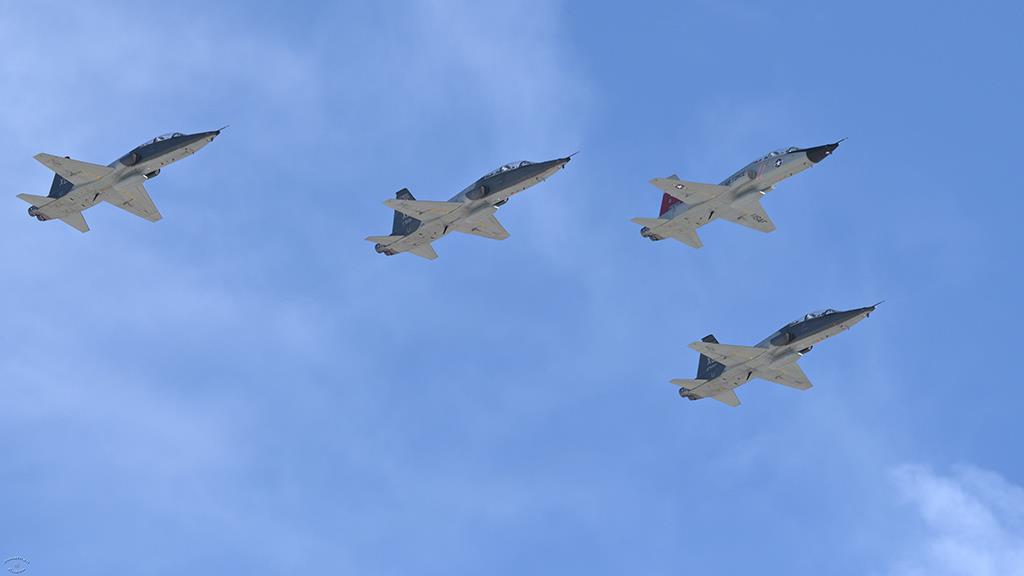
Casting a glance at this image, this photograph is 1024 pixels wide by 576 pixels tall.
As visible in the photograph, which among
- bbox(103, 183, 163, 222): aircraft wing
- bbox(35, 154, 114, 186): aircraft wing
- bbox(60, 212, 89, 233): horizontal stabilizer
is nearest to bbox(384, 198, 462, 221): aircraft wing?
bbox(103, 183, 163, 222): aircraft wing

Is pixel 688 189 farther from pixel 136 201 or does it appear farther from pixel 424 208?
pixel 136 201

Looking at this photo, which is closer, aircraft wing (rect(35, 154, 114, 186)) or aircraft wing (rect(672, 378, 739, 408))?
aircraft wing (rect(35, 154, 114, 186))

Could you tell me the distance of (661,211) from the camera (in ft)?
399

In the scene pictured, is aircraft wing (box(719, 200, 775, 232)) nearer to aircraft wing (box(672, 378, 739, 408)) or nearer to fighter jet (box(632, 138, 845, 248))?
fighter jet (box(632, 138, 845, 248))

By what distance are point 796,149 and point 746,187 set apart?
4.68m

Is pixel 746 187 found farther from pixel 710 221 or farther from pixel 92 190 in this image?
pixel 92 190

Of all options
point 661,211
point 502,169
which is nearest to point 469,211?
point 502,169

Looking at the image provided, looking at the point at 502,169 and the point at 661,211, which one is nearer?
the point at 502,169

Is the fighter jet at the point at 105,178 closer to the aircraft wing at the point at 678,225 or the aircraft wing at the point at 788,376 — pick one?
the aircraft wing at the point at 678,225

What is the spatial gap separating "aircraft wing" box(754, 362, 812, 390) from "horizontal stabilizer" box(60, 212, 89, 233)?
150 feet

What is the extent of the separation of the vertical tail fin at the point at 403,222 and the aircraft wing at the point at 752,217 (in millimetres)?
20372

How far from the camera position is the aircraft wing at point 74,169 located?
4510 inches

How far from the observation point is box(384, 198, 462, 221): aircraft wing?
11419 cm

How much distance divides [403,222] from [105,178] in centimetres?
1964
